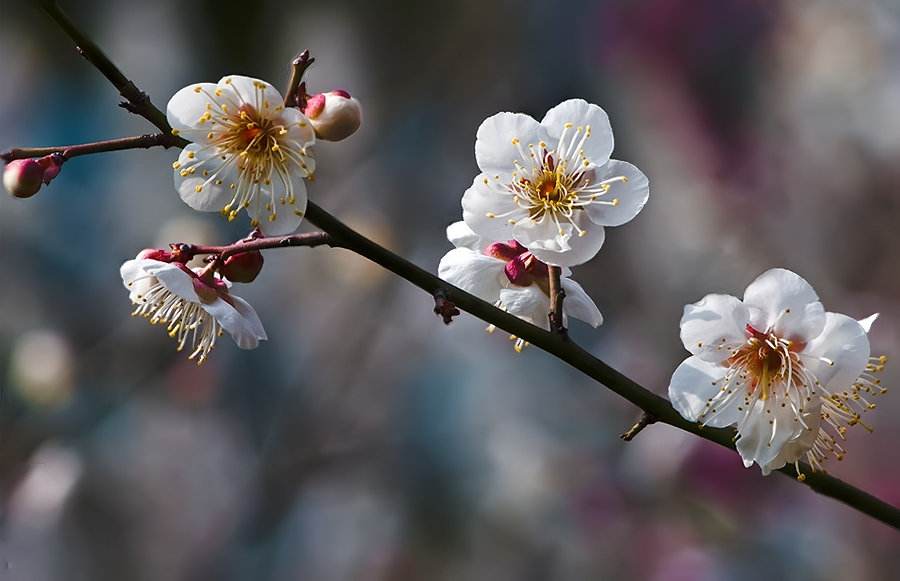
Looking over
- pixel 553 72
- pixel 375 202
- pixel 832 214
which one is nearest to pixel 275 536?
pixel 375 202

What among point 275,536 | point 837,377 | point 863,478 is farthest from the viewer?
point 275,536

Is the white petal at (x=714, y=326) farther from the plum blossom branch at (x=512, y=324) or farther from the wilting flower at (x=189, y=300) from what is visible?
the wilting flower at (x=189, y=300)

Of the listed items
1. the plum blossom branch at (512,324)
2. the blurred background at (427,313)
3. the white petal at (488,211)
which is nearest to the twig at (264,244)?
the plum blossom branch at (512,324)

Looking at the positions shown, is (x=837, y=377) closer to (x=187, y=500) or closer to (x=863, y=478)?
(x=863, y=478)

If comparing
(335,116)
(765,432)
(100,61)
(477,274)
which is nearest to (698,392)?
(765,432)

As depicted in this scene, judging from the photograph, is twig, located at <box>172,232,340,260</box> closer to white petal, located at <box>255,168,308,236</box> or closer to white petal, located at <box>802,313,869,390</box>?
white petal, located at <box>255,168,308,236</box>
